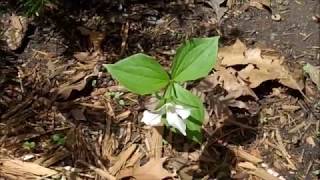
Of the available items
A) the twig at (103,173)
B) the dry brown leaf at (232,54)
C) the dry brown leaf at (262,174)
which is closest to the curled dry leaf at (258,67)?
the dry brown leaf at (232,54)

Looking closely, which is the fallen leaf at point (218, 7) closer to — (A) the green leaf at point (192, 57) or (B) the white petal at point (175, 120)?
(A) the green leaf at point (192, 57)

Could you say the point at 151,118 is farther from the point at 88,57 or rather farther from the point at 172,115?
the point at 88,57

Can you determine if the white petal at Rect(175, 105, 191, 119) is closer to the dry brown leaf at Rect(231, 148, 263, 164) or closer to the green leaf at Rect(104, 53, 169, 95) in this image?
the green leaf at Rect(104, 53, 169, 95)

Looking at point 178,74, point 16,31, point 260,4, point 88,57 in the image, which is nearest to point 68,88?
point 88,57

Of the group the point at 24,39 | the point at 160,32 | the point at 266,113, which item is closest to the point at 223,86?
the point at 266,113

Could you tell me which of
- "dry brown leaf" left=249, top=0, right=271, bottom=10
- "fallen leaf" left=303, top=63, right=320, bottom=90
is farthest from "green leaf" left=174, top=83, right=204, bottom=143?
"dry brown leaf" left=249, top=0, right=271, bottom=10
